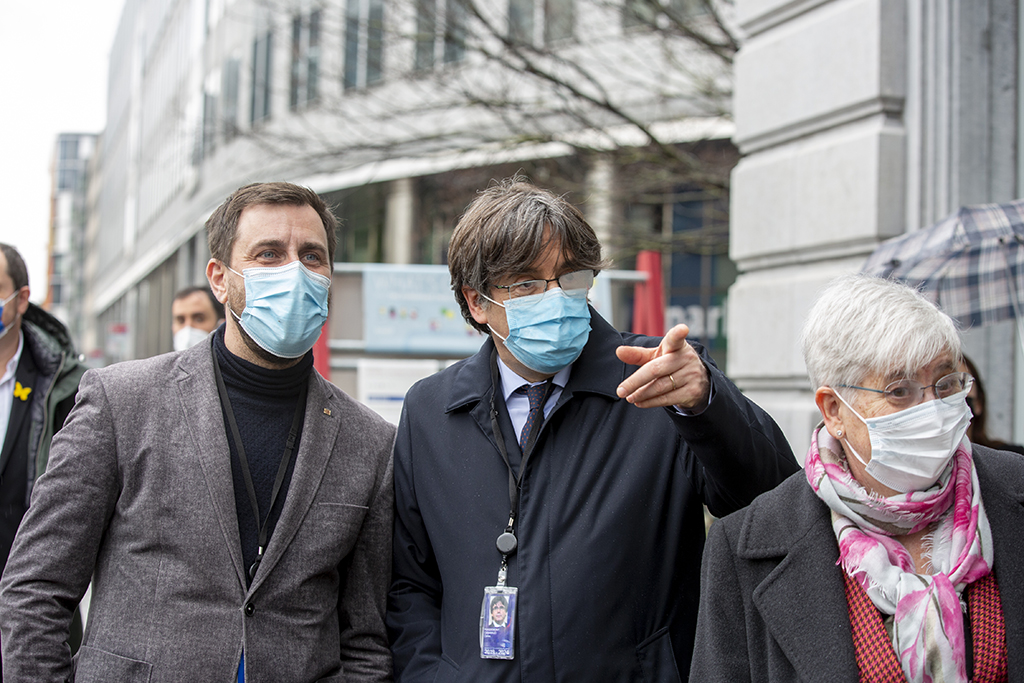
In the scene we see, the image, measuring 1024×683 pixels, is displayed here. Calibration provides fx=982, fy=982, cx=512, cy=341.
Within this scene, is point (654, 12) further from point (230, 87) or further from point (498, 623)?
point (230, 87)

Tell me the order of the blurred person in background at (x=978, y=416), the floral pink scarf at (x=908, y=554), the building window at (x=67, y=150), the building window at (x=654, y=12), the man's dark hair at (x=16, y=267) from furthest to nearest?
the building window at (x=67, y=150)
the building window at (x=654, y=12)
the blurred person in background at (x=978, y=416)
the man's dark hair at (x=16, y=267)
the floral pink scarf at (x=908, y=554)

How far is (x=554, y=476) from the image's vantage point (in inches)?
96.0

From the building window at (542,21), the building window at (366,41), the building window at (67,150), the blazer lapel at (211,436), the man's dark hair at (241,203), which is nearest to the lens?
the blazer lapel at (211,436)

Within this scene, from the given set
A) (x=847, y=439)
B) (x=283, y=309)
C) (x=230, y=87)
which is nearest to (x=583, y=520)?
(x=847, y=439)

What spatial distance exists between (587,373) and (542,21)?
682 cm

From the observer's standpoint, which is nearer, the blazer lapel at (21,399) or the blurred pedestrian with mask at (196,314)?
the blazer lapel at (21,399)

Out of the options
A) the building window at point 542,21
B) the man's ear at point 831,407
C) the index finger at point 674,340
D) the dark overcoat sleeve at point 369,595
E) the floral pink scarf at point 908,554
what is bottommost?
the dark overcoat sleeve at point 369,595

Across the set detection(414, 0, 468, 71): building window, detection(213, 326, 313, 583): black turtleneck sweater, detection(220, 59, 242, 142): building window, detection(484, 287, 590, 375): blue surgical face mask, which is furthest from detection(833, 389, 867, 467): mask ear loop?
detection(220, 59, 242, 142): building window

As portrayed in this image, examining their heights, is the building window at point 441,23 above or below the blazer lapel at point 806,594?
above

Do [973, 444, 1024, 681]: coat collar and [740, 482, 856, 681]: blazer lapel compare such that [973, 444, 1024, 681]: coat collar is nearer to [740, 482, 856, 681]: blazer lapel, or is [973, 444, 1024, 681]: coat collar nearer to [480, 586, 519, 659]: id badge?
[740, 482, 856, 681]: blazer lapel

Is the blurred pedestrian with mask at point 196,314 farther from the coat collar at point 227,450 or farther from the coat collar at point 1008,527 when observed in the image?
the coat collar at point 1008,527

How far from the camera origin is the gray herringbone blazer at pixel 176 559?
236 cm

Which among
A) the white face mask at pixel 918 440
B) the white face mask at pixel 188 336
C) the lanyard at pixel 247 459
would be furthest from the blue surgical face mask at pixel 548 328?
the white face mask at pixel 188 336

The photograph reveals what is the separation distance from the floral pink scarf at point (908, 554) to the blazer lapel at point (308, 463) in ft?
4.12
